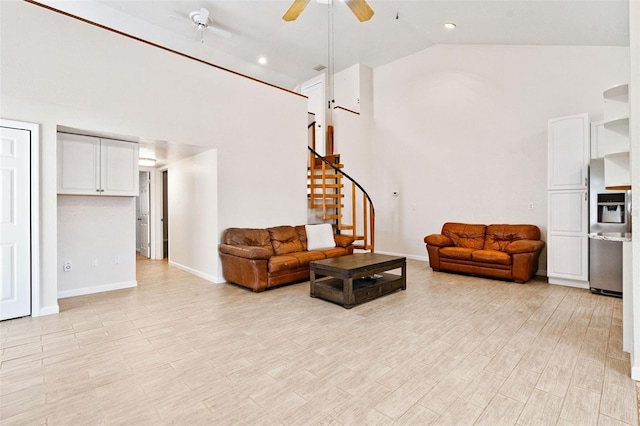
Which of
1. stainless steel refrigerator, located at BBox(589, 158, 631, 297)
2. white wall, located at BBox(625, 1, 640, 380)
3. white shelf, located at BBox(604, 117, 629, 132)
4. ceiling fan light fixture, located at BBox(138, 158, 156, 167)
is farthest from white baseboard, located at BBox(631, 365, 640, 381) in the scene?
ceiling fan light fixture, located at BBox(138, 158, 156, 167)

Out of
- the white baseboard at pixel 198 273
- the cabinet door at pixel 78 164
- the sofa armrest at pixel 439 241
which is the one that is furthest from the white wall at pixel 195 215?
the sofa armrest at pixel 439 241

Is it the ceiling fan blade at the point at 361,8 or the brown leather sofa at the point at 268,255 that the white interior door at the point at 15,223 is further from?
the ceiling fan blade at the point at 361,8

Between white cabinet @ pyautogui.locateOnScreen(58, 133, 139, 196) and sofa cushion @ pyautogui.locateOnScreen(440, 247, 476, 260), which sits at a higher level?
white cabinet @ pyautogui.locateOnScreen(58, 133, 139, 196)

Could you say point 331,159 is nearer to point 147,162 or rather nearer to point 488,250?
point 488,250

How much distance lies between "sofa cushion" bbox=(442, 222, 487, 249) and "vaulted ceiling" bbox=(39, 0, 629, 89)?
335 cm

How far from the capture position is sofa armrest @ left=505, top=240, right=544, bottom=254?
4949 millimetres

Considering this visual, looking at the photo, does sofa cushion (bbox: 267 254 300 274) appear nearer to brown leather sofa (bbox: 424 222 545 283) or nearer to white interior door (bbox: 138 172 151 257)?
brown leather sofa (bbox: 424 222 545 283)

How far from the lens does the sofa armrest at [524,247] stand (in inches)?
195

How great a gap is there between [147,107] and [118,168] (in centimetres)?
96

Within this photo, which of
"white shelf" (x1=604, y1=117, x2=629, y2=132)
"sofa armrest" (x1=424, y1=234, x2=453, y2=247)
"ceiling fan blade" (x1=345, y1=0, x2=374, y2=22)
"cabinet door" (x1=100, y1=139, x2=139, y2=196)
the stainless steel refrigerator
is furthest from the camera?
"sofa armrest" (x1=424, y1=234, x2=453, y2=247)

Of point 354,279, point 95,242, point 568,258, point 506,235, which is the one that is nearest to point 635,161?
point 354,279

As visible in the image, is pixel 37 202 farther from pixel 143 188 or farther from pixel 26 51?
pixel 143 188

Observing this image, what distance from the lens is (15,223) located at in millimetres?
3375

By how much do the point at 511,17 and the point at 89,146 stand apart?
638 cm
